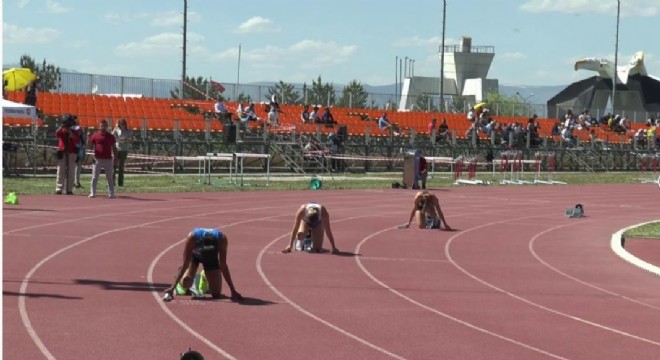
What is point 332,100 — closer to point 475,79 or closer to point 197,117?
point 197,117

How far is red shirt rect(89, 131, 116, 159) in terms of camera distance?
92.7 feet

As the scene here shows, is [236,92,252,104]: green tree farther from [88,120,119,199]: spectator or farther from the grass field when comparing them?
[88,120,119,199]: spectator

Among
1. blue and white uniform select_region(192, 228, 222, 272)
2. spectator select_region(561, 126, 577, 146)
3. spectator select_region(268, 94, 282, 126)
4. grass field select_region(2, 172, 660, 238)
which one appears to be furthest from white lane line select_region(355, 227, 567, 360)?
spectator select_region(561, 126, 577, 146)

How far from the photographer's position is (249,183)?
37188 millimetres

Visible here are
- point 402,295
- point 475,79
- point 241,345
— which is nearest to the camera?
point 241,345

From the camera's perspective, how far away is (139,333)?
36.3 feet

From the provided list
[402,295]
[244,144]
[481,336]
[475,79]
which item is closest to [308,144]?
[244,144]

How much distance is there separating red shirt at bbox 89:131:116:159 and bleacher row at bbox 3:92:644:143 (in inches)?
498

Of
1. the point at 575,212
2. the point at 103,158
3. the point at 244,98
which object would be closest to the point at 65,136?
the point at 103,158

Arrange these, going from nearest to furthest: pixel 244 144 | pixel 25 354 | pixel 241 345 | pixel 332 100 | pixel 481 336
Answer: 1. pixel 25 354
2. pixel 241 345
3. pixel 481 336
4. pixel 244 144
5. pixel 332 100

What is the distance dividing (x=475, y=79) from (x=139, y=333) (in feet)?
385

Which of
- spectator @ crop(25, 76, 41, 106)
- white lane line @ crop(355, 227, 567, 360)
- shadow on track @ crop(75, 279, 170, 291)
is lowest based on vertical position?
white lane line @ crop(355, 227, 567, 360)

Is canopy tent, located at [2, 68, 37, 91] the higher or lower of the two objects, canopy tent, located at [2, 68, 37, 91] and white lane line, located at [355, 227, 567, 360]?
the higher

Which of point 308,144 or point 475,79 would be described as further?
point 475,79
